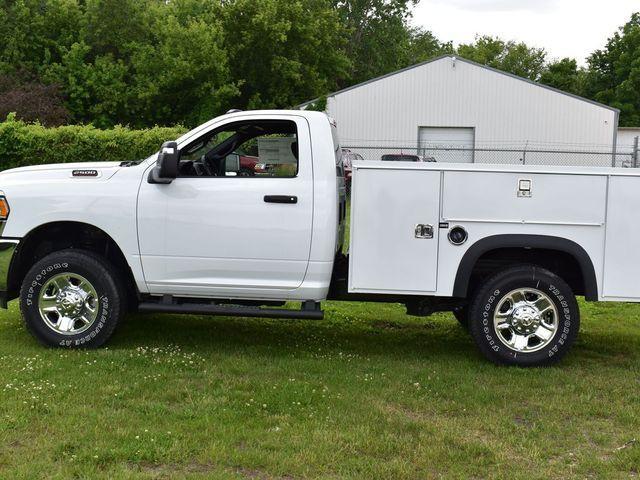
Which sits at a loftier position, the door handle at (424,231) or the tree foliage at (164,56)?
the tree foliage at (164,56)

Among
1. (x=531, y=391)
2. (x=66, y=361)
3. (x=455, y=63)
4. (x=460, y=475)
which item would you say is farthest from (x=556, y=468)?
(x=455, y=63)

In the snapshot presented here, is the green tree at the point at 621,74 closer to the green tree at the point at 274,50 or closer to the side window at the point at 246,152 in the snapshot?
the green tree at the point at 274,50

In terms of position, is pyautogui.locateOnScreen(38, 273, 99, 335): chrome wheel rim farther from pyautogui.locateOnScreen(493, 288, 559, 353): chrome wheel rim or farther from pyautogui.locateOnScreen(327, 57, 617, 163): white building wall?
pyautogui.locateOnScreen(327, 57, 617, 163): white building wall

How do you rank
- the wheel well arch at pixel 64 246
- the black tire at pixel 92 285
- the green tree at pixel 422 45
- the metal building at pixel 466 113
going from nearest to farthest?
the black tire at pixel 92 285 < the wheel well arch at pixel 64 246 < the metal building at pixel 466 113 < the green tree at pixel 422 45

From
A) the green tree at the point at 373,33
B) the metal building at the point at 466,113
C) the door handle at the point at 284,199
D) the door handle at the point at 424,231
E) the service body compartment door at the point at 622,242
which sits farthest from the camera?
the green tree at the point at 373,33

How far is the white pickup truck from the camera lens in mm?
5789

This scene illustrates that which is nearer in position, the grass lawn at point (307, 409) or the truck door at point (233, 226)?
the grass lawn at point (307, 409)

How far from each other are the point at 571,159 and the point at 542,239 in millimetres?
27455

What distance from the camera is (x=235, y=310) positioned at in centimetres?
604

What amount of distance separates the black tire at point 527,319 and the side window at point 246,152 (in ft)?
6.25

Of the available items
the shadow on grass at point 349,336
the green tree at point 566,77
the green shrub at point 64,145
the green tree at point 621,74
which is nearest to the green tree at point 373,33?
the green tree at point 566,77

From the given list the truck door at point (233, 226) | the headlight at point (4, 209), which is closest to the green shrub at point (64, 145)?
the headlight at point (4, 209)

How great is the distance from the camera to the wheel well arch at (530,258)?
19.1ft

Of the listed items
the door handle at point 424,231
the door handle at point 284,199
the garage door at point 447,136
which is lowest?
the door handle at point 424,231
